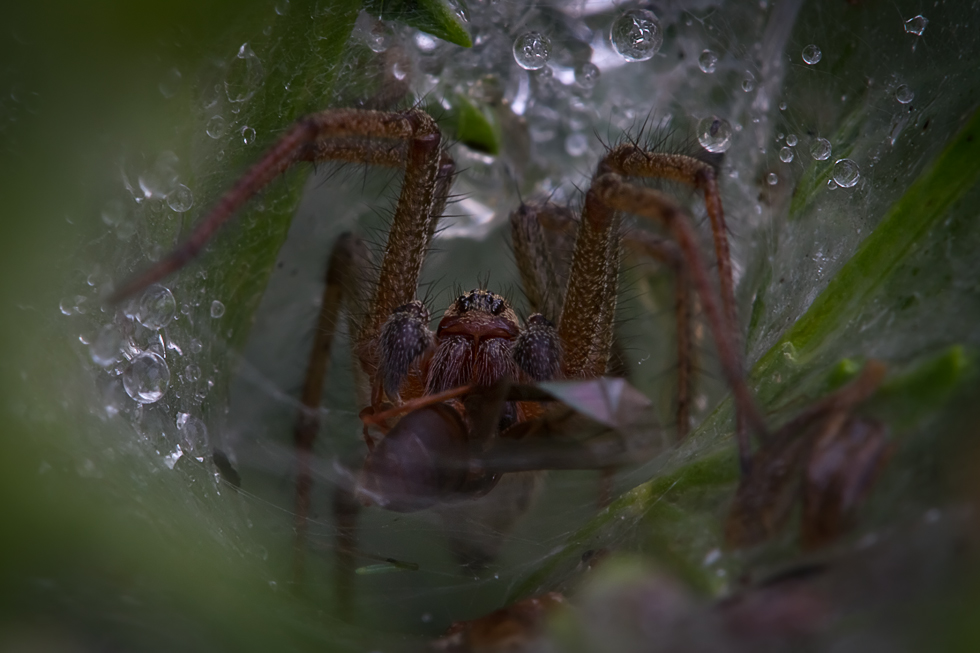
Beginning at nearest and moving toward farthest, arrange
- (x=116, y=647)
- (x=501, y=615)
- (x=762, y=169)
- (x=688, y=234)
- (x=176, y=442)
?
(x=116, y=647), (x=501, y=615), (x=688, y=234), (x=176, y=442), (x=762, y=169)

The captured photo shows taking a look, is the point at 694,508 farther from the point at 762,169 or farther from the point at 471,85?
the point at 471,85

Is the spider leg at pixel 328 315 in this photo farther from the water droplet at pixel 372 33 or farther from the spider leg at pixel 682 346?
the spider leg at pixel 682 346

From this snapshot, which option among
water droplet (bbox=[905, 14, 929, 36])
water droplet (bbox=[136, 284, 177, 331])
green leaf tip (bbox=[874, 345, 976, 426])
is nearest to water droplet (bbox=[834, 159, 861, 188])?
water droplet (bbox=[905, 14, 929, 36])

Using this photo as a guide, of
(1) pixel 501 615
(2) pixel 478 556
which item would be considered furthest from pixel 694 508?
(2) pixel 478 556

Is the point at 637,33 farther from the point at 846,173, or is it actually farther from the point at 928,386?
the point at 928,386

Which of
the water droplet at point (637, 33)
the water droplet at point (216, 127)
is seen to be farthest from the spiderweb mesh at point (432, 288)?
the water droplet at point (637, 33)

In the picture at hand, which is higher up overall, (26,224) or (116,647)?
(26,224)

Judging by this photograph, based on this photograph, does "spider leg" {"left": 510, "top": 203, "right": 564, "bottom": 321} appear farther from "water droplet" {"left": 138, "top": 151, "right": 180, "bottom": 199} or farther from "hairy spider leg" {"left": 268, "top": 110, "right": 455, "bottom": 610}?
"water droplet" {"left": 138, "top": 151, "right": 180, "bottom": 199}
